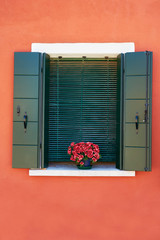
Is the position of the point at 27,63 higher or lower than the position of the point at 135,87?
higher

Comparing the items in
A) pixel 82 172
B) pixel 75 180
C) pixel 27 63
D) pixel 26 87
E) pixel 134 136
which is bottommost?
pixel 75 180

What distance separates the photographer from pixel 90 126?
12.9 ft

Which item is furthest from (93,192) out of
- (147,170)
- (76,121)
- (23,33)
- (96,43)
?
(23,33)

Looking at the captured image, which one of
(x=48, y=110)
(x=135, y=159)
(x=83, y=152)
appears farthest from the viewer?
(x=48, y=110)

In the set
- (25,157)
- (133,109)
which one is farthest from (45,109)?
(133,109)

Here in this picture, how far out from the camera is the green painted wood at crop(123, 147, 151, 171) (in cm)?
354

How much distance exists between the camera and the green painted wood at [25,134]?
361 cm

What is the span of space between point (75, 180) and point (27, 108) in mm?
1189

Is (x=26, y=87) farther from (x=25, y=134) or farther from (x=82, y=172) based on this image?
(x=82, y=172)

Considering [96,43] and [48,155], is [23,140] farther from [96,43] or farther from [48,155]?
[96,43]

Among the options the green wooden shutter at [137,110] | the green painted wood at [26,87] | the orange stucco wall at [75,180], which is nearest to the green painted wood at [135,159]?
the green wooden shutter at [137,110]

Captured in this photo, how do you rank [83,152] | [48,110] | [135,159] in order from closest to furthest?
1. [135,159]
2. [83,152]
3. [48,110]

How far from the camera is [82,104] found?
13.0 feet

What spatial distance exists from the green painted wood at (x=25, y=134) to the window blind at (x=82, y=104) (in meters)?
0.40
